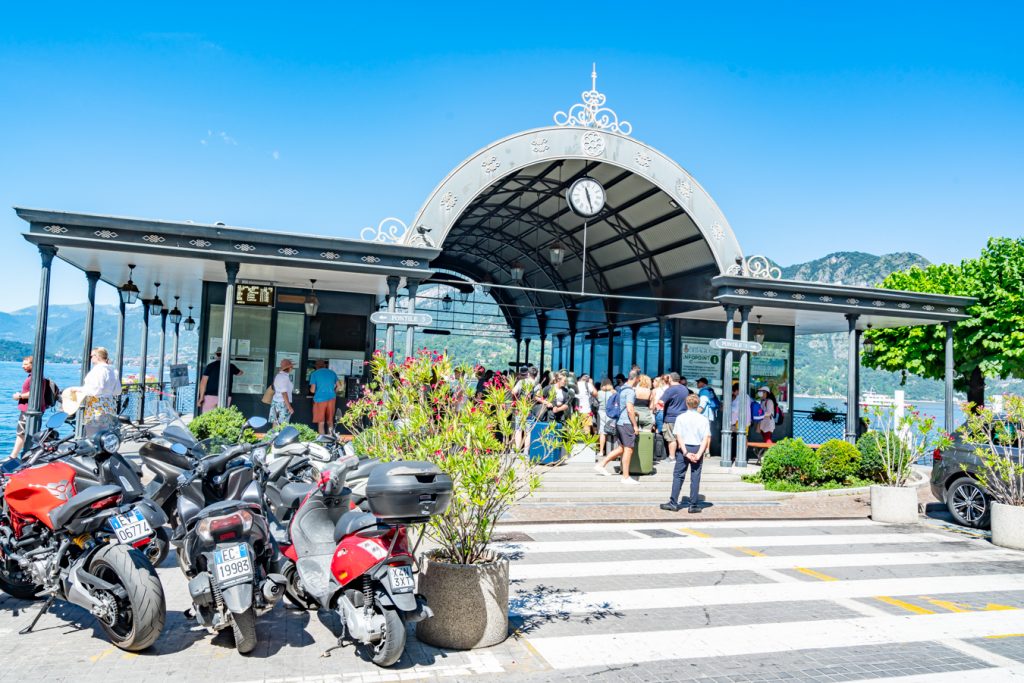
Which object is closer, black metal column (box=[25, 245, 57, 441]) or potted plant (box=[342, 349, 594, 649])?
potted plant (box=[342, 349, 594, 649])

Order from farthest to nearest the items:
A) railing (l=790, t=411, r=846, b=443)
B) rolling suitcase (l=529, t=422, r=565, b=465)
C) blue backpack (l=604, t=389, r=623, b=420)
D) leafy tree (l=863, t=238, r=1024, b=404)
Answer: railing (l=790, t=411, r=846, b=443)
leafy tree (l=863, t=238, r=1024, b=404)
blue backpack (l=604, t=389, r=623, b=420)
rolling suitcase (l=529, t=422, r=565, b=465)

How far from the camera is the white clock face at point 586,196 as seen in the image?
15852 millimetres

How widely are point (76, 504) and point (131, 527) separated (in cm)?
43

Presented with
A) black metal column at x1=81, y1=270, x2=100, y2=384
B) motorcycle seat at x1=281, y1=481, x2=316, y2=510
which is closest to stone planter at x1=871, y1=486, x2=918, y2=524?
motorcycle seat at x1=281, y1=481, x2=316, y2=510

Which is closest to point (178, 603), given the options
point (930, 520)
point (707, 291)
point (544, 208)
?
point (930, 520)

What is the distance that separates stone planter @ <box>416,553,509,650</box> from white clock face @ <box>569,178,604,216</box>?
11717 millimetres

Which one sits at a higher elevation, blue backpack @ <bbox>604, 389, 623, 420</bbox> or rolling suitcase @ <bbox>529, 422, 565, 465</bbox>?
blue backpack @ <bbox>604, 389, 623, 420</bbox>

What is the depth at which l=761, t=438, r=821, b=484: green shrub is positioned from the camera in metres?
13.1

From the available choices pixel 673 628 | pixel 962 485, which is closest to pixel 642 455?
pixel 962 485

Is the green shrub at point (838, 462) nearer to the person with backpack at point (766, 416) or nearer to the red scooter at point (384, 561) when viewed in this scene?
the person with backpack at point (766, 416)

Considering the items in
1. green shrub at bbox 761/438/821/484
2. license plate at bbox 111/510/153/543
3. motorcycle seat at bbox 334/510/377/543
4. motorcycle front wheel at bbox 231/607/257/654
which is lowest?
motorcycle front wheel at bbox 231/607/257/654

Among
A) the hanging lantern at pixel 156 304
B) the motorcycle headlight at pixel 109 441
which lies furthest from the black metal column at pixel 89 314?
the motorcycle headlight at pixel 109 441

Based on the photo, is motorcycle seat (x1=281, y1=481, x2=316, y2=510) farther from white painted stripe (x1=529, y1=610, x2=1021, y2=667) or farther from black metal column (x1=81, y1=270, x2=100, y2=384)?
black metal column (x1=81, y1=270, x2=100, y2=384)

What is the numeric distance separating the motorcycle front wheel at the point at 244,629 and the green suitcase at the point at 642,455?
9203mm
